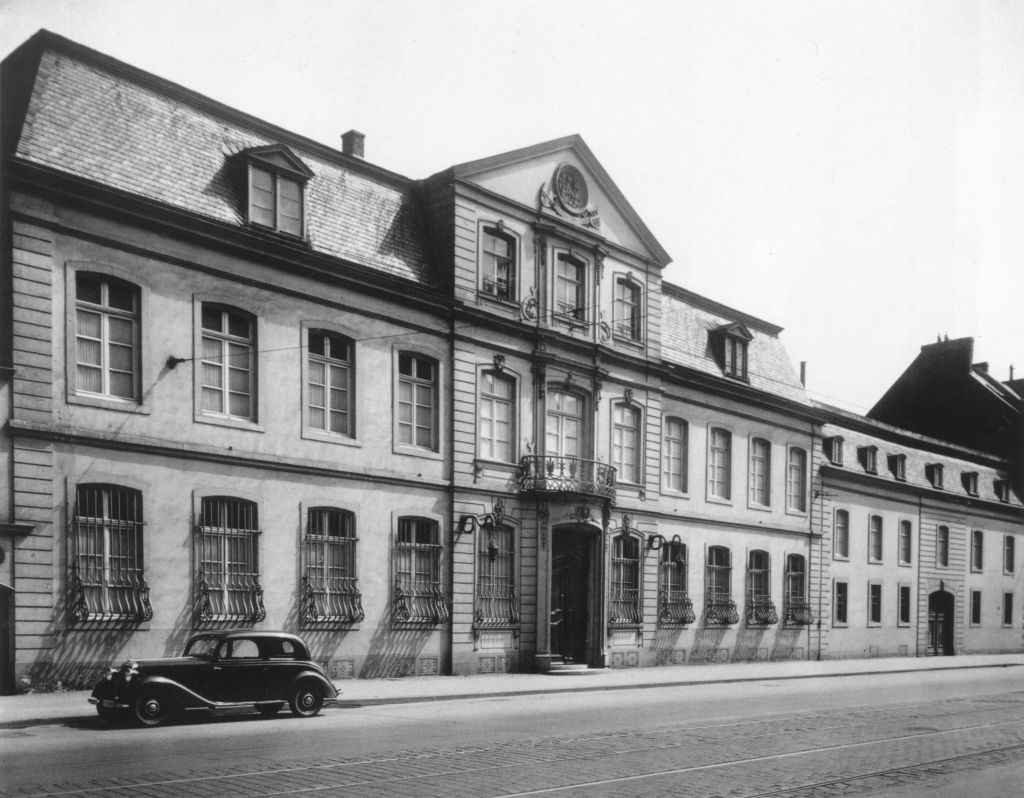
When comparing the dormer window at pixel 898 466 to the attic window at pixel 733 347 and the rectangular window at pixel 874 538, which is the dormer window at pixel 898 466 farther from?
the attic window at pixel 733 347

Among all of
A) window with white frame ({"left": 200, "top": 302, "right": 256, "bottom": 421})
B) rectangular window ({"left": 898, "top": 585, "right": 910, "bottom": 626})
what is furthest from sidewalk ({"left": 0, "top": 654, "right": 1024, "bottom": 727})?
rectangular window ({"left": 898, "top": 585, "right": 910, "bottom": 626})

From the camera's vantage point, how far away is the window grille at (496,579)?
26.0 meters

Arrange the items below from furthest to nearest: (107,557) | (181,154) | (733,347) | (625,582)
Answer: (733,347)
(625,582)
(181,154)
(107,557)

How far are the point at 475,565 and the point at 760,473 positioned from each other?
1466 centimetres

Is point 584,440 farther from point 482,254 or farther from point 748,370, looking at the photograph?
point 748,370

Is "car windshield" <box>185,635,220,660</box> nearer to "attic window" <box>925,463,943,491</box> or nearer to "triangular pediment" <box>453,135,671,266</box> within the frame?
"triangular pediment" <box>453,135,671,266</box>

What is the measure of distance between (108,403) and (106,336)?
1255 mm

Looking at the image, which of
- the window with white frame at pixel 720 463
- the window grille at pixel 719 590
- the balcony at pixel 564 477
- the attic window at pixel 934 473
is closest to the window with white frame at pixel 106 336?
the balcony at pixel 564 477

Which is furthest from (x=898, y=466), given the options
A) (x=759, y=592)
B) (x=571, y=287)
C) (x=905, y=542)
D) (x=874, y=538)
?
(x=571, y=287)

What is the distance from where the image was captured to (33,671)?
1767cm

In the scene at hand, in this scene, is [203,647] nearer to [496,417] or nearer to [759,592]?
[496,417]

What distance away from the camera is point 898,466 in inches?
1791

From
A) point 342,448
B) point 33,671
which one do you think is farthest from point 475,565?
point 33,671

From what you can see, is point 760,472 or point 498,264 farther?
point 760,472
